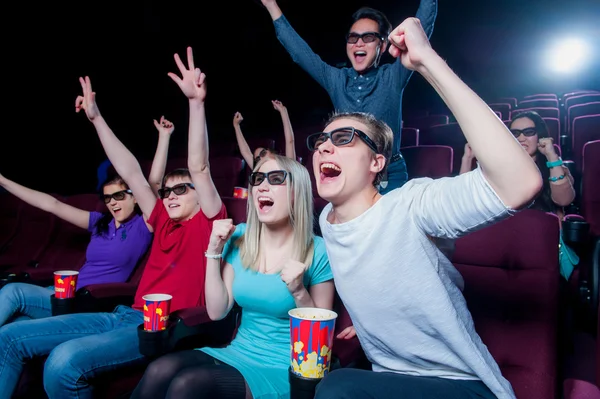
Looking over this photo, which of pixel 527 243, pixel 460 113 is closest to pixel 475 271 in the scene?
pixel 527 243

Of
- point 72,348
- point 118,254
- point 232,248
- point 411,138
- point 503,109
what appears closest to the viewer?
point 72,348

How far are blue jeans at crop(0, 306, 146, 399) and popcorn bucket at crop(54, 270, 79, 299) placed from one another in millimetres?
80

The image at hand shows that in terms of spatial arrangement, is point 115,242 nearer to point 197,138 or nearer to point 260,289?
point 197,138

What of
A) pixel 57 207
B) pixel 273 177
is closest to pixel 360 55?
pixel 273 177

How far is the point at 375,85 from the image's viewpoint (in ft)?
5.10

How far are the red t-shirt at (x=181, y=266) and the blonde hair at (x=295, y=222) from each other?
0.25 m

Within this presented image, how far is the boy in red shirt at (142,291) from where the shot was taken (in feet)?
4.12

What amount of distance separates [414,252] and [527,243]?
0.53 m

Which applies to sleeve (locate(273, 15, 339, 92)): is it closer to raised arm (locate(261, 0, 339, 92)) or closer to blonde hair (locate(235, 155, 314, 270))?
raised arm (locate(261, 0, 339, 92))

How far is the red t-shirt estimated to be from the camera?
4.92ft

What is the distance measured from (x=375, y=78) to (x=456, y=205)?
976 mm

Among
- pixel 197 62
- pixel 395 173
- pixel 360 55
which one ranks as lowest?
pixel 395 173

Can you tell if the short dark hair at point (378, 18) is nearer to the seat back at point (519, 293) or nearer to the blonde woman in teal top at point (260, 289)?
the blonde woman in teal top at point (260, 289)

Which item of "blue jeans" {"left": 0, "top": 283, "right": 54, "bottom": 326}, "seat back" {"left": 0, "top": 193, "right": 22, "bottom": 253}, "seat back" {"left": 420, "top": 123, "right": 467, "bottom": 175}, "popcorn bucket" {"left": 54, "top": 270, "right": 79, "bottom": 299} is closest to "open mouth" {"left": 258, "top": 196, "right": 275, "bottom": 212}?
"popcorn bucket" {"left": 54, "top": 270, "right": 79, "bottom": 299}
